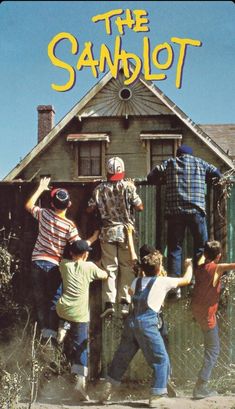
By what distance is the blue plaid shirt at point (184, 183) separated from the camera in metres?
6.48

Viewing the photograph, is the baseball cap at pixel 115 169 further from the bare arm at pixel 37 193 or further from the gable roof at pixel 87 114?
the gable roof at pixel 87 114

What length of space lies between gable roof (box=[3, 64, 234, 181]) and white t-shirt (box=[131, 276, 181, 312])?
11.7 m

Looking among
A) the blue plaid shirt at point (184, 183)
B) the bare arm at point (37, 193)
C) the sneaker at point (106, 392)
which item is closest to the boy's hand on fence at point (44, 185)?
the bare arm at point (37, 193)

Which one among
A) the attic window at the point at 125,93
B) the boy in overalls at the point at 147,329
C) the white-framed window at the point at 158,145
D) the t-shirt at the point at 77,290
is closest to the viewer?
the boy in overalls at the point at 147,329

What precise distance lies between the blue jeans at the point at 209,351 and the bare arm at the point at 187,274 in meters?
0.62

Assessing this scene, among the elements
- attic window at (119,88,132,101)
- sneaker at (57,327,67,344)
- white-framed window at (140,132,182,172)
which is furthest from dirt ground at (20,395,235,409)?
attic window at (119,88,132,101)

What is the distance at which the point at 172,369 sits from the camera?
664cm

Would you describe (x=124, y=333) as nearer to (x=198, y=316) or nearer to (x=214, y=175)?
(x=198, y=316)

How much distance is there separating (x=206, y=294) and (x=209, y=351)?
62 centimetres

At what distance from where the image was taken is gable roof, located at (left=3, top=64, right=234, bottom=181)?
17.6 m

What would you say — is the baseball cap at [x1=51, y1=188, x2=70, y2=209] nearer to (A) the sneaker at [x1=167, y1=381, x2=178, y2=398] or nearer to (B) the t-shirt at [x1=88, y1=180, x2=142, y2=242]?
(B) the t-shirt at [x1=88, y1=180, x2=142, y2=242]

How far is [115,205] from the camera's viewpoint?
21.4 ft

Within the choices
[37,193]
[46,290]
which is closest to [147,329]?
[46,290]

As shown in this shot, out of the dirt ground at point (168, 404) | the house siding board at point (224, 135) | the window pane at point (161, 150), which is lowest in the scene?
the dirt ground at point (168, 404)
